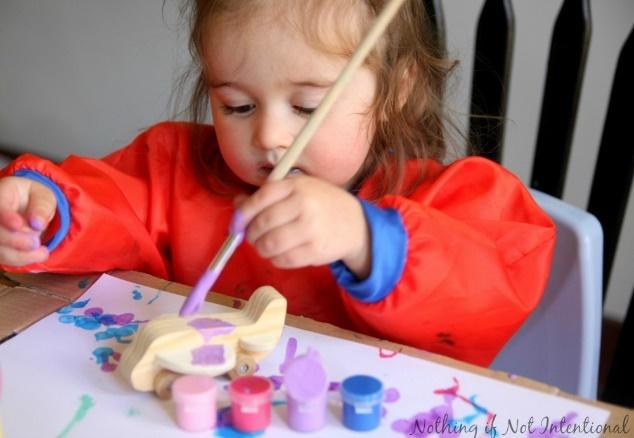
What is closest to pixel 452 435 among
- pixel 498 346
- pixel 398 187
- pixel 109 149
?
pixel 498 346

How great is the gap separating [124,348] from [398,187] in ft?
1.16

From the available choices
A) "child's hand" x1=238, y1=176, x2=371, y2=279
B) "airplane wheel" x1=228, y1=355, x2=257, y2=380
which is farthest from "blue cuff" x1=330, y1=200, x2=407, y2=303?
"airplane wheel" x1=228, y1=355, x2=257, y2=380

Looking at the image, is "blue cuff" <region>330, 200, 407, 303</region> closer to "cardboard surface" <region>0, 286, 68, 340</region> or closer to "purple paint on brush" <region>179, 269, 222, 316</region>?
"purple paint on brush" <region>179, 269, 222, 316</region>

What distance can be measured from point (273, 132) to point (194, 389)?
0.28 m

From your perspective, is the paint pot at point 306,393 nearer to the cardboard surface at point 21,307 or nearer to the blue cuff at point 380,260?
the blue cuff at point 380,260

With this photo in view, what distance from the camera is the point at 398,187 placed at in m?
0.78

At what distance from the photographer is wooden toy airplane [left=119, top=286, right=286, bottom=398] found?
0.48m

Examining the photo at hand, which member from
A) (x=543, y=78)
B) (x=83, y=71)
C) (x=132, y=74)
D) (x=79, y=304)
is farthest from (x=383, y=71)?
(x=83, y=71)

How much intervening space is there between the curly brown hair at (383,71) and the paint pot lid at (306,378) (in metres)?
0.30

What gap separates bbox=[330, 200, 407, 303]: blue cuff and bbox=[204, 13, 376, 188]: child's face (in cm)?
14

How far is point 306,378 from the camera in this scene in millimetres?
471

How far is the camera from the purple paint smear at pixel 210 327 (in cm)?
49

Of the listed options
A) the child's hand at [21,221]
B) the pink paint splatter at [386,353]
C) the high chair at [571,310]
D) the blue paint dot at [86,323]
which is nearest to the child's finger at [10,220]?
the child's hand at [21,221]

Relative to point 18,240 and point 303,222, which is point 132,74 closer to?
point 18,240
